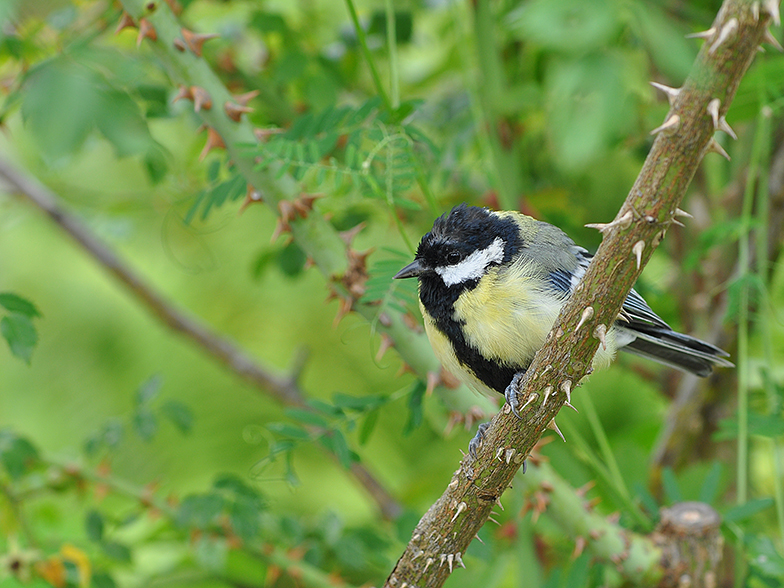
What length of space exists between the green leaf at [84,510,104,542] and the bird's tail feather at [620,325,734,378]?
4.75 feet

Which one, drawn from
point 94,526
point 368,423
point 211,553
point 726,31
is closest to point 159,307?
point 94,526

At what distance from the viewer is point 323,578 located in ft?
6.40

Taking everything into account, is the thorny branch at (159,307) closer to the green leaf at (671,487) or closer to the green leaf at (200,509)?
the green leaf at (200,509)

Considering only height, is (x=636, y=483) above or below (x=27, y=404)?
above

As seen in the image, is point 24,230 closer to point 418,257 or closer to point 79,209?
point 79,209

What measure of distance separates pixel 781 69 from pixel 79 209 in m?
2.54

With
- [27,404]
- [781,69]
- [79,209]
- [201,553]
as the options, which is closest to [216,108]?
[201,553]

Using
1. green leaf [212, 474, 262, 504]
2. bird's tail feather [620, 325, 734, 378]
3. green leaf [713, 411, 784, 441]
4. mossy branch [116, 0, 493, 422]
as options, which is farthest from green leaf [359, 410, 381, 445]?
green leaf [713, 411, 784, 441]

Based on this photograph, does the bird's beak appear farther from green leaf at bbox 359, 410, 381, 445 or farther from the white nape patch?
green leaf at bbox 359, 410, 381, 445

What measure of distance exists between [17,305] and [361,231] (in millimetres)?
993

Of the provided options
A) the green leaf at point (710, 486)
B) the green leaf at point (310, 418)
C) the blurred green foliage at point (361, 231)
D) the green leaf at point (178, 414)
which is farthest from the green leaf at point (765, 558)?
the green leaf at point (178, 414)

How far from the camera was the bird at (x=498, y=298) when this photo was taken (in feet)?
4.85

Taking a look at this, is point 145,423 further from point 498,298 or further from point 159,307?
Answer: point 498,298

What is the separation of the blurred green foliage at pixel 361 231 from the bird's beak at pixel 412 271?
3 cm
